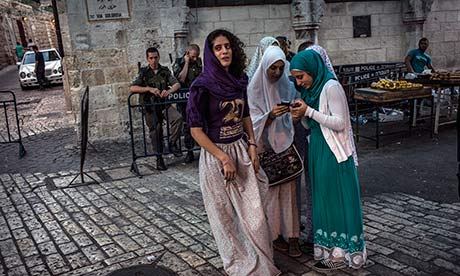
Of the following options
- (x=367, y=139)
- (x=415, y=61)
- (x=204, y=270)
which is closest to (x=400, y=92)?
(x=367, y=139)

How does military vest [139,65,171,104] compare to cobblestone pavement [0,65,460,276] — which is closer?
cobblestone pavement [0,65,460,276]

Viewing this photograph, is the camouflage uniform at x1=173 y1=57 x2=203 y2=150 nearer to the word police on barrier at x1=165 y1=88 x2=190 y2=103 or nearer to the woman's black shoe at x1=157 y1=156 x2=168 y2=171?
the word police on barrier at x1=165 y1=88 x2=190 y2=103

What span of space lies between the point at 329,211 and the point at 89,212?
3.19 metres

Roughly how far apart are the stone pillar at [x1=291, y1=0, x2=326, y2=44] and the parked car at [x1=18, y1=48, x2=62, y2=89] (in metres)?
15.0

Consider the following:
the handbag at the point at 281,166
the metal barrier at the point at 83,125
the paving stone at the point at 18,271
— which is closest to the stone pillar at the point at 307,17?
the metal barrier at the point at 83,125

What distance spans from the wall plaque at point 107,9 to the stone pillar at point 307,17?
3762 mm

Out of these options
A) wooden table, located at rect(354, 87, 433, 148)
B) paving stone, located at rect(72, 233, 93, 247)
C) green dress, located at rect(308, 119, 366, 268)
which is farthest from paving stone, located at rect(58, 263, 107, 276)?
wooden table, located at rect(354, 87, 433, 148)

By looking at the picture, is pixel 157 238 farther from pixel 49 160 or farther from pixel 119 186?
pixel 49 160

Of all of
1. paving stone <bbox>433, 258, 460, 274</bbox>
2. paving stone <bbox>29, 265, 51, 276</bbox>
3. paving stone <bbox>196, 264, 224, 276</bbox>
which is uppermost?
paving stone <bbox>29, 265, 51, 276</bbox>

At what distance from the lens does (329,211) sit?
364 cm

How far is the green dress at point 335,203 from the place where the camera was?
358 centimetres

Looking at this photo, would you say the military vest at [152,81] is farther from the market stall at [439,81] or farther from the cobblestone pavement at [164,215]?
the market stall at [439,81]

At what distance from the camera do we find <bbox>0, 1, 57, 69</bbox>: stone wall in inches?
1287

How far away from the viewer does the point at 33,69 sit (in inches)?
843
